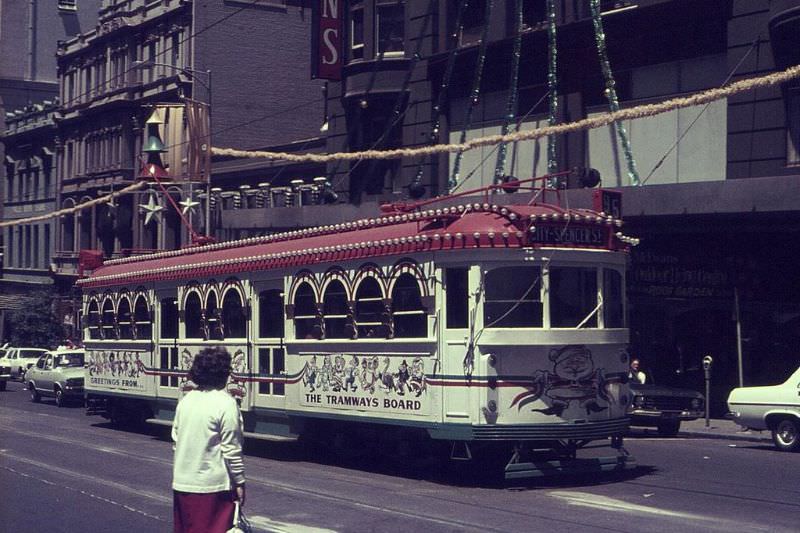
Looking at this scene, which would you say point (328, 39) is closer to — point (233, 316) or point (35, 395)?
point (35, 395)

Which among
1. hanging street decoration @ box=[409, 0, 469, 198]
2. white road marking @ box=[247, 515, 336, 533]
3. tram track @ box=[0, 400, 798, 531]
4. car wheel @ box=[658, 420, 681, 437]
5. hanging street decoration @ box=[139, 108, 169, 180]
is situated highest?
hanging street decoration @ box=[409, 0, 469, 198]

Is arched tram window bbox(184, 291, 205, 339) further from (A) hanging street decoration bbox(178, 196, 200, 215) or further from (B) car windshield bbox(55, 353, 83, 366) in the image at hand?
(B) car windshield bbox(55, 353, 83, 366)

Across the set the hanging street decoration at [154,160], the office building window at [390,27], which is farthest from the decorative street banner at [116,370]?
the office building window at [390,27]

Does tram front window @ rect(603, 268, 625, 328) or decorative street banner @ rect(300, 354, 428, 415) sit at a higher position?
tram front window @ rect(603, 268, 625, 328)

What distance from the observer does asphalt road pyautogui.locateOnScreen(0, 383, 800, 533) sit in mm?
12484

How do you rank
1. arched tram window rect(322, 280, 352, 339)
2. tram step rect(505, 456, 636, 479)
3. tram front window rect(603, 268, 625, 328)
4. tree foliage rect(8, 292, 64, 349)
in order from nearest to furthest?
tram step rect(505, 456, 636, 479) → tram front window rect(603, 268, 625, 328) → arched tram window rect(322, 280, 352, 339) → tree foliage rect(8, 292, 64, 349)

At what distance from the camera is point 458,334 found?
15.5 meters

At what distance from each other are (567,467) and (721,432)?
10.3 m

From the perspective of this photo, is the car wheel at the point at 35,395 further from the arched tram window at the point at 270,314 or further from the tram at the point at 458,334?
the arched tram window at the point at 270,314

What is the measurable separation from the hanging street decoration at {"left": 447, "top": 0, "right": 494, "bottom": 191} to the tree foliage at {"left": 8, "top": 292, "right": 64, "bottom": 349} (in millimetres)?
32170

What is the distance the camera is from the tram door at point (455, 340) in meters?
15.3

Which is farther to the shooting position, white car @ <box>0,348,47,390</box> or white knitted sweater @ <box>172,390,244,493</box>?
white car @ <box>0,348,47,390</box>

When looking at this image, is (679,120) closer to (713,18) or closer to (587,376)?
(713,18)

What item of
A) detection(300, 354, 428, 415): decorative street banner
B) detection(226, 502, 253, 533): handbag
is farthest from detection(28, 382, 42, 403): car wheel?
detection(226, 502, 253, 533): handbag
